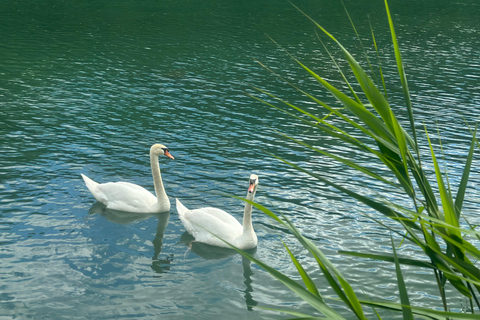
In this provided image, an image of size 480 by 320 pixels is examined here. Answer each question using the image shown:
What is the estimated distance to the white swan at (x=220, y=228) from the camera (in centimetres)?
1002

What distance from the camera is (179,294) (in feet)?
28.5

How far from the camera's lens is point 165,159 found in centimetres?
1488

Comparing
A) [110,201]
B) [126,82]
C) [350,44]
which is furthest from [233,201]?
[350,44]

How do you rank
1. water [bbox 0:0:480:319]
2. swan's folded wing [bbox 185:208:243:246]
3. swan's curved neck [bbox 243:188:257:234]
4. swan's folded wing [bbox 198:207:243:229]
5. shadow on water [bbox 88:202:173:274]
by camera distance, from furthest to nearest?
shadow on water [bbox 88:202:173:274] < swan's folded wing [bbox 198:207:243:229] < swan's folded wing [bbox 185:208:243:246] < swan's curved neck [bbox 243:188:257:234] < water [bbox 0:0:480:319]

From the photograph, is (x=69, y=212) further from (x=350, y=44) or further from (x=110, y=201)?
(x=350, y=44)

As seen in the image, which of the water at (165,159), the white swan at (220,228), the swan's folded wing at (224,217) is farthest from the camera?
the swan's folded wing at (224,217)

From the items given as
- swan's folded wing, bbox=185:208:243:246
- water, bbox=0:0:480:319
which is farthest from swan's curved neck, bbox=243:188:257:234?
water, bbox=0:0:480:319

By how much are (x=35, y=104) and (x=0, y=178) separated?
644cm

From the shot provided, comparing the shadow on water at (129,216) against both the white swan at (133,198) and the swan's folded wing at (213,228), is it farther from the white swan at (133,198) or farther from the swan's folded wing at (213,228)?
the swan's folded wing at (213,228)

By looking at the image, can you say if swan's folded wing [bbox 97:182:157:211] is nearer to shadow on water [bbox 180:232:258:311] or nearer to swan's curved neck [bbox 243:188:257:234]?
shadow on water [bbox 180:232:258:311]

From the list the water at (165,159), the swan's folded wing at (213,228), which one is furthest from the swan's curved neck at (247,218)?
the water at (165,159)

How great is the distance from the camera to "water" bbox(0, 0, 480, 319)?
888cm

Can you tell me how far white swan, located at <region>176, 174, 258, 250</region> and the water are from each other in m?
0.23

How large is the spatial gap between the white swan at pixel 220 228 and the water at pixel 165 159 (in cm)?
23
